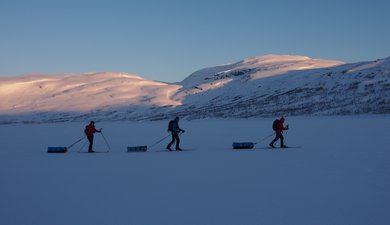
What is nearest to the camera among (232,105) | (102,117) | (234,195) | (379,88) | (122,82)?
(234,195)

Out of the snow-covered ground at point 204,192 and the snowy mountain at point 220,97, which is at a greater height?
the snowy mountain at point 220,97

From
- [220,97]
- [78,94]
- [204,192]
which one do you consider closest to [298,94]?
[220,97]

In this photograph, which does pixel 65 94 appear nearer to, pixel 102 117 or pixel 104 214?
pixel 102 117

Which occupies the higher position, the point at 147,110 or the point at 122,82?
the point at 122,82

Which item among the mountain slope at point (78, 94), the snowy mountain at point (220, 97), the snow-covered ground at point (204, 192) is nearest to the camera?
the snow-covered ground at point (204, 192)

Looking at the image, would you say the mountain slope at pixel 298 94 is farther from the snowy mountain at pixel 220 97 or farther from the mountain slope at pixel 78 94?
the mountain slope at pixel 78 94

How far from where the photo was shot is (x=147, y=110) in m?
96.2

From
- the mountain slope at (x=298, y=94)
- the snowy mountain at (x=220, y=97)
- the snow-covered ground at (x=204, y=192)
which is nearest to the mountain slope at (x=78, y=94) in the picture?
the snowy mountain at (x=220, y=97)

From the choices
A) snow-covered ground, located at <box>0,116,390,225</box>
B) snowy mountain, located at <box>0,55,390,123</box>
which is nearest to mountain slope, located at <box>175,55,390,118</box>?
snowy mountain, located at <box>0,55,390,123</box>

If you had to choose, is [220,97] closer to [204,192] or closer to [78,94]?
[78,94]

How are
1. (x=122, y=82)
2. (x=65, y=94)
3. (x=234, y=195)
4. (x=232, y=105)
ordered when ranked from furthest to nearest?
(x=122, y=82) < (x=65, y=94) < (x=232, y=105) < (x=234, y=195)

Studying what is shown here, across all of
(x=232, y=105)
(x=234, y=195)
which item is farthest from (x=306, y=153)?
(x=232, y=105)

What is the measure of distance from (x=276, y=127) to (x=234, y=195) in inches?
381

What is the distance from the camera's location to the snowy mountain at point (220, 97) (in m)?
69.6
